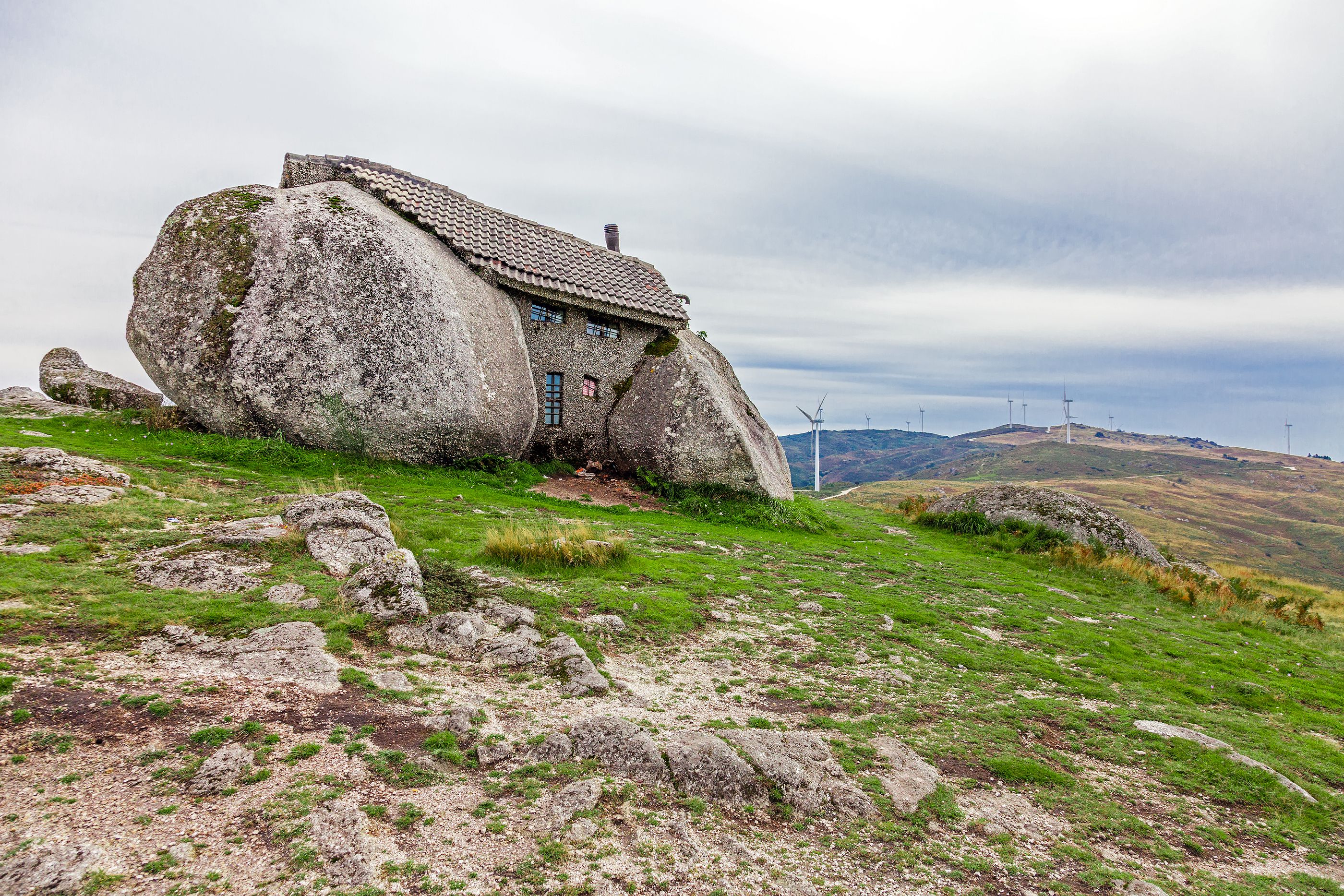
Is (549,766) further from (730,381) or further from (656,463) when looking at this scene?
(730,381)

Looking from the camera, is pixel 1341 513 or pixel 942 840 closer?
pixel 942 840

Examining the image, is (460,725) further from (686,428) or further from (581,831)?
(686,428)

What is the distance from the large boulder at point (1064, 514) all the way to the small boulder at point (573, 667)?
20121 millimetres

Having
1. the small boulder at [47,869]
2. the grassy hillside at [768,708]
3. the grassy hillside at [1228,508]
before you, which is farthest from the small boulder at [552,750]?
the grassy hillside at [1228,508]

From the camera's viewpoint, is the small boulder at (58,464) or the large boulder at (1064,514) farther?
the large boulder at (1064,514)

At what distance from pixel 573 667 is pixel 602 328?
737 inches

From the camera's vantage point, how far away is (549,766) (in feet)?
19.8

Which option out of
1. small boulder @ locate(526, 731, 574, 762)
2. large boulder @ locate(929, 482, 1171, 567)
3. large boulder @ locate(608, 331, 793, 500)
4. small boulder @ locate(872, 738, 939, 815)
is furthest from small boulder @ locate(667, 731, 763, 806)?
large boulder @ locate(929, 482, 1171, 567)

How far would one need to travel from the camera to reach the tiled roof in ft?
72.2

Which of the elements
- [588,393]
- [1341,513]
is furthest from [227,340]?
[1341,513]

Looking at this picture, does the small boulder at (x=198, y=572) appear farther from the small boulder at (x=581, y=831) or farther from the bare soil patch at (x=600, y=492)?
the bare soil patch at (x=600, y=492)

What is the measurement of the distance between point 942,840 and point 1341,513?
210 metres

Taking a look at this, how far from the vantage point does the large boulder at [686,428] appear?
2188cm

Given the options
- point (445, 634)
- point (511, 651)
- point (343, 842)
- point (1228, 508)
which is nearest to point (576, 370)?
point (445, 634)
